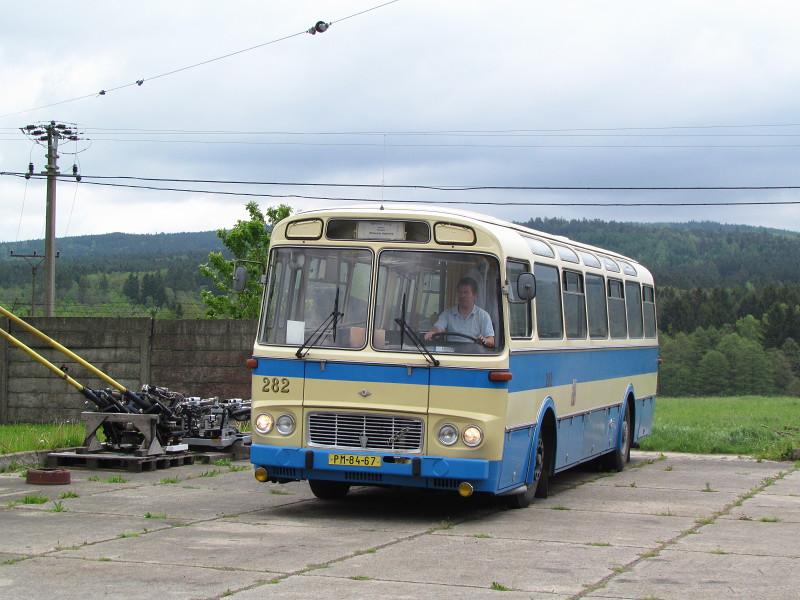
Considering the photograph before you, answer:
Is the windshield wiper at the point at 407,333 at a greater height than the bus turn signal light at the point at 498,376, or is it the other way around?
the windshield wiper at the point at 407,333

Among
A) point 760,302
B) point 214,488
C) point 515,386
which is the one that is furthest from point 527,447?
point 760,302

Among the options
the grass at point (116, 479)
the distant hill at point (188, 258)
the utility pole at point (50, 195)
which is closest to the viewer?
the grass at point (116, 479)

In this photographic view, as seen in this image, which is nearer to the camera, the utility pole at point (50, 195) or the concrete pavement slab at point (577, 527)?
the concrete pavement slab at point (577, 527)

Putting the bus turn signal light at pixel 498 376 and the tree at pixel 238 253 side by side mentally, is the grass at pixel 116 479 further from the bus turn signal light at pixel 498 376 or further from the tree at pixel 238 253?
the tree at pixel 238 253

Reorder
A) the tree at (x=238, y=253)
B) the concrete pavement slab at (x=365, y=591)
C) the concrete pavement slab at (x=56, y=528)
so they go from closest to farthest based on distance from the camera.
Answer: the concrete pavement slab at (x=365, y=591), the concrete pavement slab at (x=56, y=528), the tree at (x=238, y=253)

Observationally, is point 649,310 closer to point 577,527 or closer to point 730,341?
point 577,527

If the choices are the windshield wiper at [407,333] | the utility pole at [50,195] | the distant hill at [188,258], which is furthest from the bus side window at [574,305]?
the distant hill at [188,258]

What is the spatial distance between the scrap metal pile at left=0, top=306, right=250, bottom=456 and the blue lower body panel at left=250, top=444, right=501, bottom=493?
474 centimetres

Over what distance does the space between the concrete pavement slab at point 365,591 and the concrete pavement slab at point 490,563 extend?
0.62 feet

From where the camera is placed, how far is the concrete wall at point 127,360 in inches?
907

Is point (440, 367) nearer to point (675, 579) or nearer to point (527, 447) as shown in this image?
point (527, 447)

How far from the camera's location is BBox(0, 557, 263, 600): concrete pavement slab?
8.42 metres

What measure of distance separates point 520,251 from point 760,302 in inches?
4779

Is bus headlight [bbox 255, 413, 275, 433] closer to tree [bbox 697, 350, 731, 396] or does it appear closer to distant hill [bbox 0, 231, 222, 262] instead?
tree [bbox 697, 350, 731, 396]
